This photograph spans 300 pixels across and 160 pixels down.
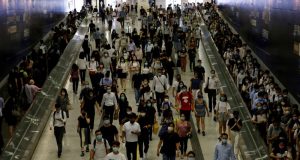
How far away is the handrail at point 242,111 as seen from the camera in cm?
1402

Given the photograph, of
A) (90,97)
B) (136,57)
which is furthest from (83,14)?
(90,97)

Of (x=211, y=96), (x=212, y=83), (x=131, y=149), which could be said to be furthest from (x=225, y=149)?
(x=211, y=96)

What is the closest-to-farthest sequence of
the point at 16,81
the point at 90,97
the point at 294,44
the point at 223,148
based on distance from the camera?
the point at 223,148 < the point at 90,97 < the point at 16,81 < the point at 294,44

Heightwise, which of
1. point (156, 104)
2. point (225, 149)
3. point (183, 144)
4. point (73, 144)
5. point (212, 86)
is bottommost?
point (73, 144)

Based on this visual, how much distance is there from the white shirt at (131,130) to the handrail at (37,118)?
2411 millimetres

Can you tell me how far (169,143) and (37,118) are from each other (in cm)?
529

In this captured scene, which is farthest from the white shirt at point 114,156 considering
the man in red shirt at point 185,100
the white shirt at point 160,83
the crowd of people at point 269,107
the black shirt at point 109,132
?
the white shirt at point 160,83

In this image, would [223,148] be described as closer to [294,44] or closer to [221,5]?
[294,44]

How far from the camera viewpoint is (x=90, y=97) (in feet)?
50.8

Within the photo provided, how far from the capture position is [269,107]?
14953 millimetres

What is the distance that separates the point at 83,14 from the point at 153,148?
27455mm

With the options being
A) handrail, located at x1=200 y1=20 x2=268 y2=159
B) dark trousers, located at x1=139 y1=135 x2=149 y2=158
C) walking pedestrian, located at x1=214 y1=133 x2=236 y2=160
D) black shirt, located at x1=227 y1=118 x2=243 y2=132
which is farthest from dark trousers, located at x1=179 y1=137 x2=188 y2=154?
walking pedestrian, located at x1=214 y1=133 x2=236 y2=160

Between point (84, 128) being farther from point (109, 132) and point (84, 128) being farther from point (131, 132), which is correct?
point (131, 132)

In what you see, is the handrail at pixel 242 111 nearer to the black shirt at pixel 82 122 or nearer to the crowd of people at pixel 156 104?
Answer: the crowd of people at pixel 156 104
